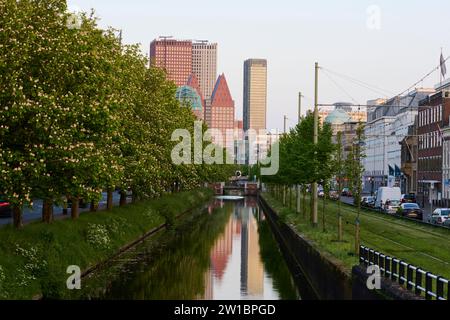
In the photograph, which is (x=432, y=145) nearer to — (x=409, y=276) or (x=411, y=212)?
(x=411, y=212)

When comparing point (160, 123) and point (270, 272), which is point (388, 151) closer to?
point (160, 123)

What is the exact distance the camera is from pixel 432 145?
11906cm

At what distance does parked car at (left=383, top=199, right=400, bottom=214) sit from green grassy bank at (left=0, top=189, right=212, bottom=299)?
36286 mm

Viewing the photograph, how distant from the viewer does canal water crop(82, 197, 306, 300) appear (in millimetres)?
35875

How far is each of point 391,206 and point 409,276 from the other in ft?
214

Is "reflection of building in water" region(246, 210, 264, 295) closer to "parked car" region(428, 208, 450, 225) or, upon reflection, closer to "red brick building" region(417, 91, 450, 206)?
"parked car" region(428, 208, 450, 225)

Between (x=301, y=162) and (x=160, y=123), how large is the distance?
11901 mm

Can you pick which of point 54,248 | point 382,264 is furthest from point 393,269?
point 54,248

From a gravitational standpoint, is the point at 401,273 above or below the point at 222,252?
above

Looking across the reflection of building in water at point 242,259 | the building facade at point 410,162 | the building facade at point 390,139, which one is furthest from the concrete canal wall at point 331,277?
the building facade at point 390,139

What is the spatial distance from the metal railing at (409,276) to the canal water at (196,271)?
10.7 metres

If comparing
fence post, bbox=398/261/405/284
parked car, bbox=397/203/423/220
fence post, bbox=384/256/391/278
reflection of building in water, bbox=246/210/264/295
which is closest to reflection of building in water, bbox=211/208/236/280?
reflection of building in water, bbox=246/210/264/295

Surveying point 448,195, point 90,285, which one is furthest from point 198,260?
point 448,195

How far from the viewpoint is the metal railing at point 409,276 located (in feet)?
60.8
